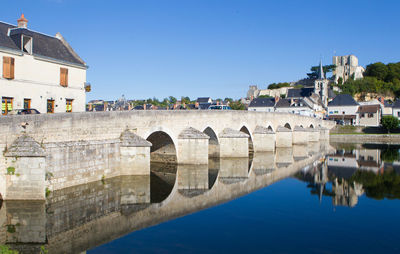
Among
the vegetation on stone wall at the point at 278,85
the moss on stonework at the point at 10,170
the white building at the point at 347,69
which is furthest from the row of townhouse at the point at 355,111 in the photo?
the moss on stonework at the point at 10,170

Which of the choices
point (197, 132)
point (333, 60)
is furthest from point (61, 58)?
point (333, 60)

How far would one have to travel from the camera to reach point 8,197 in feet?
38.5

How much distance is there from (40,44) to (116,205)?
Answer: 10.0 metres

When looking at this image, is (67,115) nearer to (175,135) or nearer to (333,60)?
(175,135)

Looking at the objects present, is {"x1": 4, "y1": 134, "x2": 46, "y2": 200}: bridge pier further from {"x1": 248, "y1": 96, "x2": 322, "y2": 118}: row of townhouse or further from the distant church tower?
the distant church tower

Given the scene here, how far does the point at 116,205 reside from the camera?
42.2ft

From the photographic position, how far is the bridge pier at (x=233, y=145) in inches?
994

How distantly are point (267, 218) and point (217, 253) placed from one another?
12.2 feet

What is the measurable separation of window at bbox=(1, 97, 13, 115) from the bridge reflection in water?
5.38m

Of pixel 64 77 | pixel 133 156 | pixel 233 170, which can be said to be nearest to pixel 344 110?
pixel 233 170

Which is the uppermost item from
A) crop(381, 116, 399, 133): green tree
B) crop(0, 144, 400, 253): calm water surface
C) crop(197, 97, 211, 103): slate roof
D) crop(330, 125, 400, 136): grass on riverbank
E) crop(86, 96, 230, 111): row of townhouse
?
crop(197, 97, 211, 103): slate roof

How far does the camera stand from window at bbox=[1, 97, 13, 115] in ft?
52.6

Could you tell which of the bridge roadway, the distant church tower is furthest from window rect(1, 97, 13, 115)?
the distant church tower

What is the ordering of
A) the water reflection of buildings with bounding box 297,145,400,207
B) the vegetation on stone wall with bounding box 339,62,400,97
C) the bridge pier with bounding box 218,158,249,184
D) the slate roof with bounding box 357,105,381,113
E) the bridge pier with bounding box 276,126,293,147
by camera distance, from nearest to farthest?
the water reflection of buildings with bounding box 297,145,400,207 < the bridge pier with bounding box 218,158,249,184 < the bridge pier with bounding box 276,126,293,147 < the slate roof with bounding box 357,105,381,113 < the vegetation on stone wall with bounding box 339,62,400,97
